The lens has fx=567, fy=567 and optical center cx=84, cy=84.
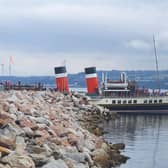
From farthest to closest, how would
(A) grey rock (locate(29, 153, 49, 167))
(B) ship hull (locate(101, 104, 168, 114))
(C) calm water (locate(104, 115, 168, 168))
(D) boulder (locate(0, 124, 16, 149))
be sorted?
(B) ship hull (locate(101, 104, 168, 114)), (C) calm water (locate(104, 115, 168, 168)), (D) boulder (locate(0, 124, 16, 149)), (A) grey rock (locate(29, 153, 49, 167))

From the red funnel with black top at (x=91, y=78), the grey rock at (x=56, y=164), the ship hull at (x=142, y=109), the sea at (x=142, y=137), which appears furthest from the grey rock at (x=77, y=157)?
the red funnel with black top at (x=91, y=78)

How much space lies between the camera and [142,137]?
4659 centimetres

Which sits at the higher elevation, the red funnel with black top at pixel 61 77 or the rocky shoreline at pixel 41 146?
the red funnel with black top at pixel 61 77

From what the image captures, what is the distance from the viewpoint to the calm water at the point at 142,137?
32.5m

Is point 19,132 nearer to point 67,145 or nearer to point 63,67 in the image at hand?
point 67,145

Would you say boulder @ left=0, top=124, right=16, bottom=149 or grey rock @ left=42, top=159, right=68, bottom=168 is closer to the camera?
grey rock @ left=42, top=159, right=68, bottom=168

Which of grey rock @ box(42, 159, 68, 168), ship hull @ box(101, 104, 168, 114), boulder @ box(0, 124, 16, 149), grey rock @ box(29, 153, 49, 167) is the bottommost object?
ship hull @ box(101, 104, 168, 114)

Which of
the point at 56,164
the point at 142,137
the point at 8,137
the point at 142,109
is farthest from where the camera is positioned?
the point at 142,109

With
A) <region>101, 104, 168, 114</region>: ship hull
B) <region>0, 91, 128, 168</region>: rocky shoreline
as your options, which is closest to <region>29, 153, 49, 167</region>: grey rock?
<region>0, 91, 128, 168</region>: rocky shoreline

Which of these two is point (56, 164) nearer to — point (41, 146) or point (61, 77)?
point (41, 146)

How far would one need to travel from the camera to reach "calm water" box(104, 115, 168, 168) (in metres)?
32.5

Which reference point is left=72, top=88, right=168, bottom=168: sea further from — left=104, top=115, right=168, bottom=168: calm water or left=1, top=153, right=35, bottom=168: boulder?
left=1, top=153, right=35, bottom=168: boulder

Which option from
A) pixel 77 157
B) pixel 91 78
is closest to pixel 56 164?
pixel 77 157

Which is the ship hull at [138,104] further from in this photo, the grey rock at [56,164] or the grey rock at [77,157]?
the grey rock at [56,164]
